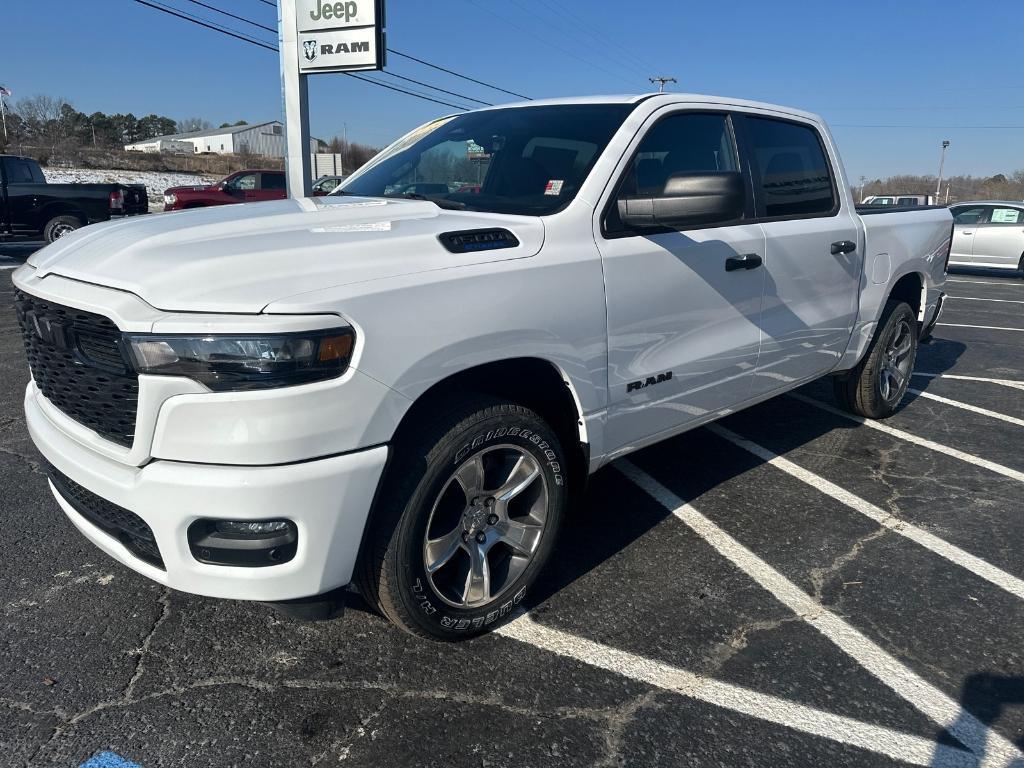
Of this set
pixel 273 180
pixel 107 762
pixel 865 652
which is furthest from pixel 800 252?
pixel 273 180

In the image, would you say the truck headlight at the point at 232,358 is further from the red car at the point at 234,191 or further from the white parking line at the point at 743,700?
the red car at the point at 234,191

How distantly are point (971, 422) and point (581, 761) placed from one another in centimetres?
464

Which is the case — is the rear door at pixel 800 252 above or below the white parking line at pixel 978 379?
above

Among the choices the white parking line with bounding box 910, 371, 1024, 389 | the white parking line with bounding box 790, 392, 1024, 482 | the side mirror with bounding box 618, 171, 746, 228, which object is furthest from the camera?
the white parking line with bounding box 910, 371, 1024, 389

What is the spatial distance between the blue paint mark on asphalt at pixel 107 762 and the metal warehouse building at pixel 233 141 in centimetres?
7875

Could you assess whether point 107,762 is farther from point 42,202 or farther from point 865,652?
point 42,202

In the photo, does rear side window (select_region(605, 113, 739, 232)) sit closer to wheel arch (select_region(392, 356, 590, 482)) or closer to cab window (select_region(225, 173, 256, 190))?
wheel arch (select_region(392, 356, 590, 482))

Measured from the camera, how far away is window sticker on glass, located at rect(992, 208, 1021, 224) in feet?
53.3

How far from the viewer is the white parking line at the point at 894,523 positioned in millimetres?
3285

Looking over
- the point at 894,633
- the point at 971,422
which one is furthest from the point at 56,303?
the point at 971,422

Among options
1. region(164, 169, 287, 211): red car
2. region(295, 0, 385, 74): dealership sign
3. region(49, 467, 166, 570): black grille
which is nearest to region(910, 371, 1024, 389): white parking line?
region(49, 467, 166, 570): black grille

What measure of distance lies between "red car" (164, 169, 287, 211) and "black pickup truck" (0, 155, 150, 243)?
13.0 ft

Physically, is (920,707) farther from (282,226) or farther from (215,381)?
(282,226)

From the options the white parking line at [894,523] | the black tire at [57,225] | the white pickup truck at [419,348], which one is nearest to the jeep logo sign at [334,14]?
the black tire at [57,225]
